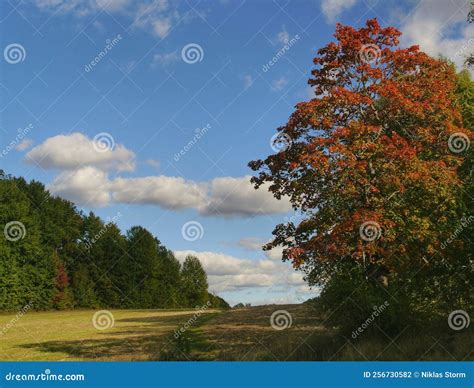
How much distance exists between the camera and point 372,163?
17.8m

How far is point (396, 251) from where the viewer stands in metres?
18.0

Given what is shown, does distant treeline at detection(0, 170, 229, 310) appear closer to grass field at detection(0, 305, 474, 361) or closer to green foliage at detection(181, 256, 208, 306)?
green foliage at detection(181, 256, 208, 306)

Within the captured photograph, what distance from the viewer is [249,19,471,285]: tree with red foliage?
1708 cm

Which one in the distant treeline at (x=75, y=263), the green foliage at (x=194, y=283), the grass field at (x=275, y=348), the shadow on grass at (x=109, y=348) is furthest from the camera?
the green foliage at (x=194, y=283)

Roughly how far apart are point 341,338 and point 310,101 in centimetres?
865

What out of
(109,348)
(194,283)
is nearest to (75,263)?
(194,283)

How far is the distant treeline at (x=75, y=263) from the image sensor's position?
72500mm

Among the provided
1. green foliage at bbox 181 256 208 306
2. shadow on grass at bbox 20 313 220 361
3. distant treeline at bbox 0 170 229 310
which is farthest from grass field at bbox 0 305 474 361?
green foliage at bbox 181 256 208 306

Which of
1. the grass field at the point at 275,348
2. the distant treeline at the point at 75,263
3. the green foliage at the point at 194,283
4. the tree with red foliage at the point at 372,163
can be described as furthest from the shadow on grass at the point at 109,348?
the green foliage at the point at 194,283

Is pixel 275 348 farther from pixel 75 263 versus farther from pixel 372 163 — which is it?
pixel 75 263

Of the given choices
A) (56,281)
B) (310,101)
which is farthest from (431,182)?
(56,281)

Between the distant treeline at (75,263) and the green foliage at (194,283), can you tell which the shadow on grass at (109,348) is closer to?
the distant treeline at (75,263)

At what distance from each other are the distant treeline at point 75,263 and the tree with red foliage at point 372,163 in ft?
171
